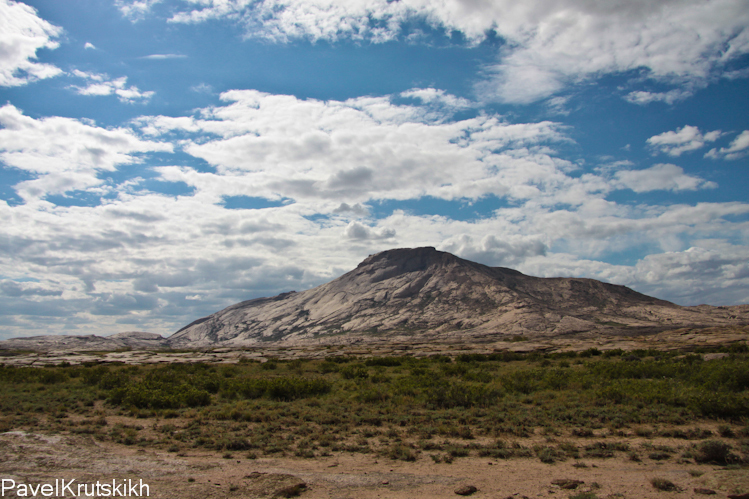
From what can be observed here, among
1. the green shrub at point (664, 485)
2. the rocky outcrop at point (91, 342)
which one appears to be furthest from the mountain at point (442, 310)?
the green shrub at point (664, 485)

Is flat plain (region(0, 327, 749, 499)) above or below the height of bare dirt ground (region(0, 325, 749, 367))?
above

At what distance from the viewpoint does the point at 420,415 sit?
15.8 meters

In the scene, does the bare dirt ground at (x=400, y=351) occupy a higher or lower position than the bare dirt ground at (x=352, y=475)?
lower

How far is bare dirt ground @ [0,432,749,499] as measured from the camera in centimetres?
850

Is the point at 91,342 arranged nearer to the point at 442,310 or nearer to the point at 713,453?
the point at 442,310

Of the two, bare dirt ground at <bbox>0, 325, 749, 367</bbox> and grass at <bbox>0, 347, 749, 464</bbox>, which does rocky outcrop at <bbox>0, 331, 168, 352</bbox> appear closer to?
bare dirt ground at <bbox>0, 325, 749, 367</bbox>

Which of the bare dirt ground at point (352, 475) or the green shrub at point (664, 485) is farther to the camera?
the bare dirt ground at point (352, 475)

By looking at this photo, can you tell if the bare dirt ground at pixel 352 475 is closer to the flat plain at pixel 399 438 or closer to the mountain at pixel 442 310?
the flat plain at pixel 399 438

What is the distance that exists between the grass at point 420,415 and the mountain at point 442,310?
3660 inches

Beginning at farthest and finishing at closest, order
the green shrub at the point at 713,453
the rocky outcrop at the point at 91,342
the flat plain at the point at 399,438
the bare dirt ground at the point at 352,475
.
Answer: the rocky outcrop at the point at 91,342 < the green shrub at the point at 713,453 < the flat plain at the point at 399,438 < the bare dirt ground at the point at 352,475

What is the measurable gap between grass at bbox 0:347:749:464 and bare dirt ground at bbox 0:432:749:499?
64 cm

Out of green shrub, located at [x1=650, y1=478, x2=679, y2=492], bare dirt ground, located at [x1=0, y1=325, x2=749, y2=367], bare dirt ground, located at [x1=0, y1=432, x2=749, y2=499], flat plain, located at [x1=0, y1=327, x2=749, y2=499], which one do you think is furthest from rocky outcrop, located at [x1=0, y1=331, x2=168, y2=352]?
green shrub, located at [x1=650, y1=478, x2=679, y2=492]

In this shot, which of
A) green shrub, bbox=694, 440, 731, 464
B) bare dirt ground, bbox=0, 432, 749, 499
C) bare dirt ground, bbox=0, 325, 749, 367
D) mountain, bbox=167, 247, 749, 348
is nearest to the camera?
bare dirt ground, bbox=0, 432, 749, 499

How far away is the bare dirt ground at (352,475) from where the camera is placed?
8.50 meters
